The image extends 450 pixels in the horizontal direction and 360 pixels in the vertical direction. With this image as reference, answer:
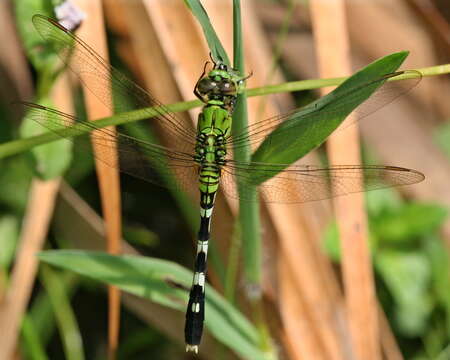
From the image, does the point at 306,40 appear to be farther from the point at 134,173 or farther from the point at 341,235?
the point at 134,173

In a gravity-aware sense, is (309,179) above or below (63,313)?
above

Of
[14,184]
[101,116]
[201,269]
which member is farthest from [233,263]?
[14,184]

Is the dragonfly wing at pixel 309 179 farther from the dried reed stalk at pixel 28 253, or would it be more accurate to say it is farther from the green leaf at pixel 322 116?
the dried reed stalk at pixel 28 253

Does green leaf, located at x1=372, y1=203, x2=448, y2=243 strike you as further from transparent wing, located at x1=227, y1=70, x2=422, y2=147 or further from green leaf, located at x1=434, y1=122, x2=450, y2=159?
transparent wing, located at x1=227, y1=70, x2=422, y2=147

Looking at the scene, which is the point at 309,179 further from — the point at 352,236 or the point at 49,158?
the point at 49,158

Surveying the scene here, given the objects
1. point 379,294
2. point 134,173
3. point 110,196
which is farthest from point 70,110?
point 379,294

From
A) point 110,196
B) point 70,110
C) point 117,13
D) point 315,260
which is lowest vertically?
point 315,260
